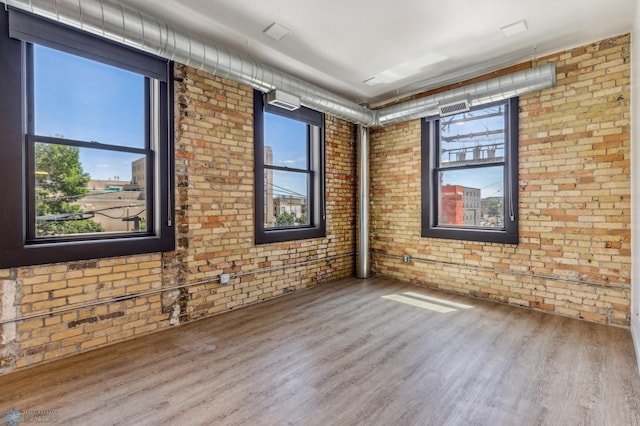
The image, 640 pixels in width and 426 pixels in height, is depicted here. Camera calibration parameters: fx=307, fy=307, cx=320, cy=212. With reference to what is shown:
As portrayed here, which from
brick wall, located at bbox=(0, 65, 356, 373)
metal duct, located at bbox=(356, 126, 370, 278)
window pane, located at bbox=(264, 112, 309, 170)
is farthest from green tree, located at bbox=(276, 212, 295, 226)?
metal duct, located at bbox=(356, 126, 370, 278)

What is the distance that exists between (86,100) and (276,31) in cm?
206

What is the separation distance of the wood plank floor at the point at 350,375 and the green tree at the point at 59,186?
1.21 meters

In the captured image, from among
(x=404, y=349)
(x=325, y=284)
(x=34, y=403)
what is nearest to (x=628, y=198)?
(x=404, y=349)

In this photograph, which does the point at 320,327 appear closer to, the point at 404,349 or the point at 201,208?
the point at 404,349

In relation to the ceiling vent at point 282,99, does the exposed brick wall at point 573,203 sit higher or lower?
lower

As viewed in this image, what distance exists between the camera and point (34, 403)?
2.12 metres

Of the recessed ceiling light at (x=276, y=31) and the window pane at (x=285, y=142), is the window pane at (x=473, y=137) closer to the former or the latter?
the window pane at (x=285, y=142)

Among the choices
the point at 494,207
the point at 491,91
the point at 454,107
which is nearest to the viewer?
the point at 491,91

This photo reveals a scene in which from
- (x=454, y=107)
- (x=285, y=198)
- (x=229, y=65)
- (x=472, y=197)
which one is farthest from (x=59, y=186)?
(x=472, y=197)

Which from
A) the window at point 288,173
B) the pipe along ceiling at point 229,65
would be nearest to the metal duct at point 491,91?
the pipe along ceiling at point 229,65

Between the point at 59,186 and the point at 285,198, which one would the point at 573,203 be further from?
the point at 59,186

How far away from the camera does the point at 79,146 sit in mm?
2947

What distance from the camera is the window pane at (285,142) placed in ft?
15.2

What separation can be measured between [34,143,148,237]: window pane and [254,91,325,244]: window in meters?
1.47
